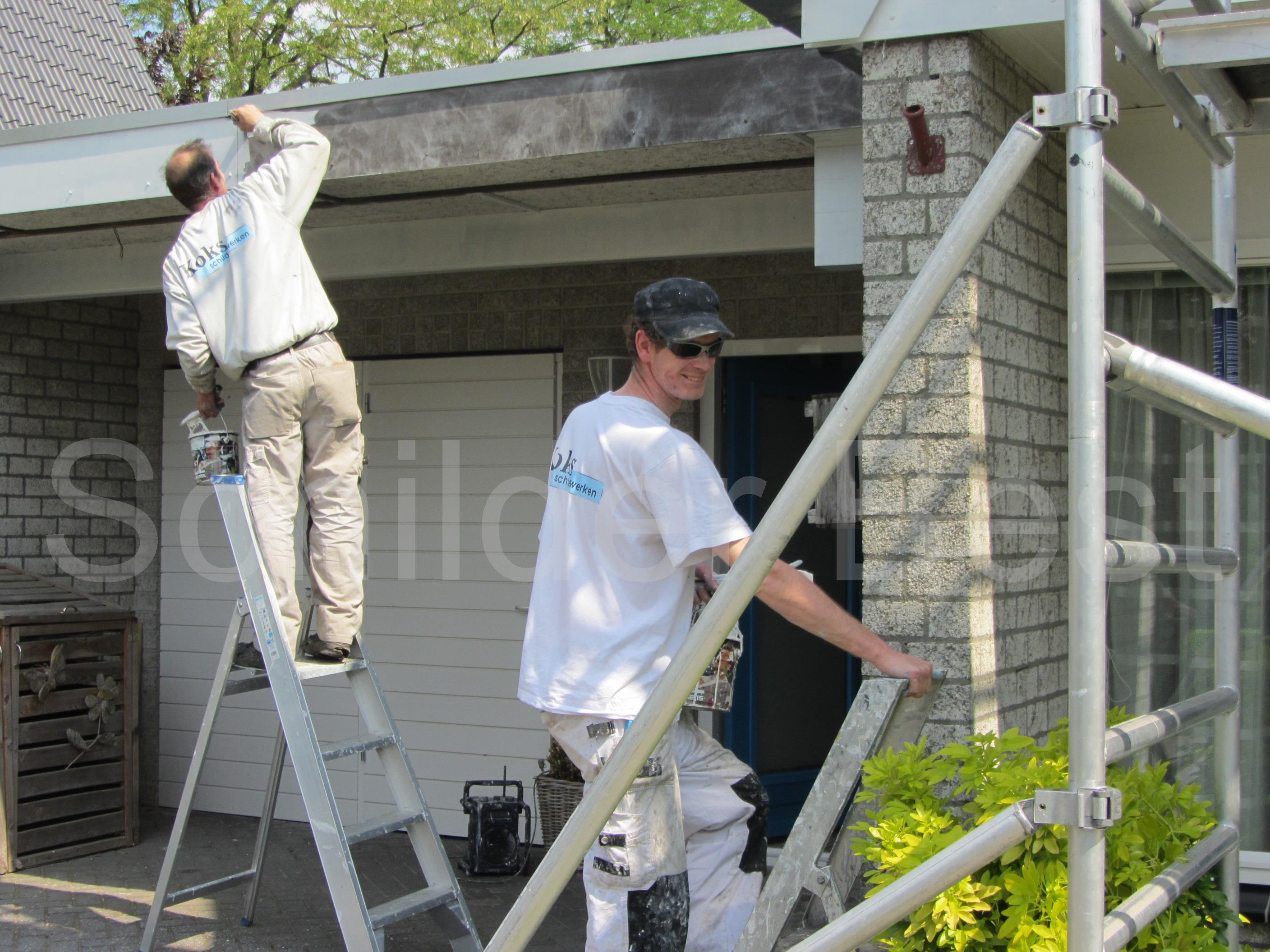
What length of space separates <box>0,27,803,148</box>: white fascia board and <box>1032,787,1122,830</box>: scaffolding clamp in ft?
9.29

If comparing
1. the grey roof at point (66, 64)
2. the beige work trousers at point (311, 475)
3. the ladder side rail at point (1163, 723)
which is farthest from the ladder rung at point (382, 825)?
the grey roof at point (66, 64)

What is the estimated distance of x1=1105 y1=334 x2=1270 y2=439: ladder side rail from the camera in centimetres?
205

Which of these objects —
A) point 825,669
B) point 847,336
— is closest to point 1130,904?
point 847,336

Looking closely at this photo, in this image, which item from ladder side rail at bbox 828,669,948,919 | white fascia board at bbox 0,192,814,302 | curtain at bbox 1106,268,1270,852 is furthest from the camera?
white fascia board at bbox 0,192,814,302

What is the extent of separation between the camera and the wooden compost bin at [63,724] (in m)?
6.48

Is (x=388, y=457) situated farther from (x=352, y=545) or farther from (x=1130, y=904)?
(x=1130, y=904)

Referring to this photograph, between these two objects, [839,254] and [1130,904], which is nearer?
[1130,904]

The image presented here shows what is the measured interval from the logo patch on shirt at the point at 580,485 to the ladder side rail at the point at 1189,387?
1249mm

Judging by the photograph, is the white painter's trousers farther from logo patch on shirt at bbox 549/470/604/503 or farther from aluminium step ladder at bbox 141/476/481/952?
aluminium step ladder at bbox 141/476/481/952

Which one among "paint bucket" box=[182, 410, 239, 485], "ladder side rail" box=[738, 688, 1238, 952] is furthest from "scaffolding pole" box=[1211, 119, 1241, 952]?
"paint bucket" box=[182, 410, 239, 485]

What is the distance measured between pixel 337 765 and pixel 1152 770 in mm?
5354

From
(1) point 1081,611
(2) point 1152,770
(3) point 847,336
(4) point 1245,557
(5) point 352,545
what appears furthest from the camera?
(3) point 847,336

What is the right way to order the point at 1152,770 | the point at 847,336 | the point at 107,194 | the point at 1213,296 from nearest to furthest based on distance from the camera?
1. the point at 1152,770
2. the point at 1213,296
3. the point at 107,194
4. the point at 847,336

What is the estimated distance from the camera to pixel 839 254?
13.7ft
